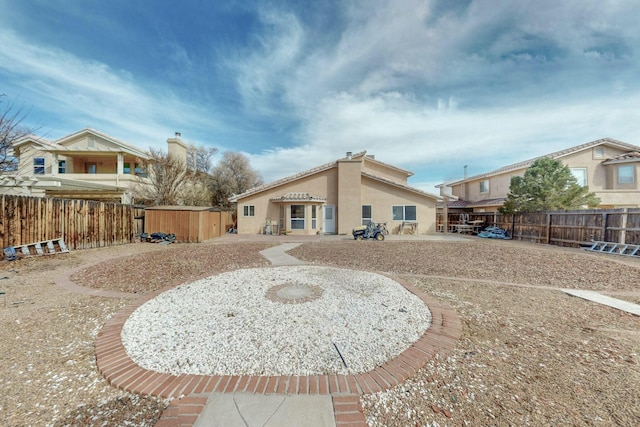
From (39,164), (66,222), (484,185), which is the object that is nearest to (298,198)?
(66,222)

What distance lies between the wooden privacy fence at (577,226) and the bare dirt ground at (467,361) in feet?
24.6

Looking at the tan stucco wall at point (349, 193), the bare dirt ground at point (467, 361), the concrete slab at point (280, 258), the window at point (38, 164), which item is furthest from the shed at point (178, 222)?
the window at point (38, 164)

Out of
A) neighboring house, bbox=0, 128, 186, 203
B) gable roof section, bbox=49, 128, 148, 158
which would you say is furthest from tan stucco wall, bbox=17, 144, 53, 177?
gable roof section, bbox=49, 128, 148, 158

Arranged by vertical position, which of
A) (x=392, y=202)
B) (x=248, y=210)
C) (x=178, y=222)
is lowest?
(x=178, y=222)

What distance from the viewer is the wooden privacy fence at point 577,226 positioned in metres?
10.8

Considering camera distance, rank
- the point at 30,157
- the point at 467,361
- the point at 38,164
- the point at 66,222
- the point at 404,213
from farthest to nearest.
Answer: the point at 38,164
the point at 30,157
the point at 404,213
the point at 66,222
the point at 467,361

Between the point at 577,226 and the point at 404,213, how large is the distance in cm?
925

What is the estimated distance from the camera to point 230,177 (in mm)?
27875

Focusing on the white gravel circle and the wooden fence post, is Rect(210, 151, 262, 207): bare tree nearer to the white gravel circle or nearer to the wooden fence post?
the white gravel circle

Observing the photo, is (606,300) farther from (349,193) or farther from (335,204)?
(335,204)

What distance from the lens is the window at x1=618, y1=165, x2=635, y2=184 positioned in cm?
1995

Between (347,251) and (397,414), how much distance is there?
8369mm

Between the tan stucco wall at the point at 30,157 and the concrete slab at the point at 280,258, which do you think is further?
the tan stucco wall at the point at 30,157

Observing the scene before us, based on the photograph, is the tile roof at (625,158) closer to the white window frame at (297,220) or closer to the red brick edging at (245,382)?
the white window frame at (297,220)
